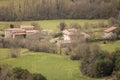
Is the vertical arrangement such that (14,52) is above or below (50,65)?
above

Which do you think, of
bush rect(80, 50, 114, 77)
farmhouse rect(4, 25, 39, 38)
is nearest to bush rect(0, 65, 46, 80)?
bush rect(80, 50, 114, 77)

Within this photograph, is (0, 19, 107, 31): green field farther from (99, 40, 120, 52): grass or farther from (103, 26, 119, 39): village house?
(99, 40, 120, 52): grass

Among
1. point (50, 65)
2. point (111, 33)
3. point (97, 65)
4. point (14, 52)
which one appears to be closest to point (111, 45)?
point (111, 33)

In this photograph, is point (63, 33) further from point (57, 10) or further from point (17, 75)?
point (17, 75)

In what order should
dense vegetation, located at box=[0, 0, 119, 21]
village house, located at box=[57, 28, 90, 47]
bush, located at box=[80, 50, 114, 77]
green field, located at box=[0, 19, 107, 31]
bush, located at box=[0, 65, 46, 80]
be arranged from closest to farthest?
bush, located at box=[0, 65, 46, 80], bush, located at box=[80, 50, 114, 77], village house, located at box=[57, 28, 90, 47], green field, located at box=[0, 19, 107, 31], dense vegetation, located at box=[0, 0, 119, 21]

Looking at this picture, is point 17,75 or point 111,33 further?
point 111,33

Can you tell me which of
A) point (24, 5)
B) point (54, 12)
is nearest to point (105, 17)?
point (54, 12)
